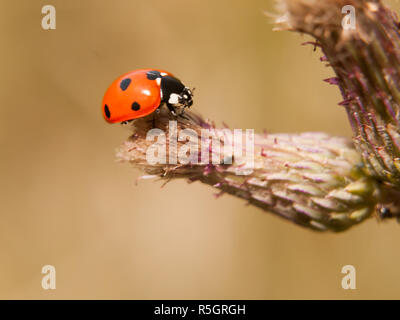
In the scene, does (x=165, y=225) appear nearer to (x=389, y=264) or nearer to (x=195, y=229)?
(x=195, y=229)

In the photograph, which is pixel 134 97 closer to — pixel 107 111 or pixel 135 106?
pixel 135 106

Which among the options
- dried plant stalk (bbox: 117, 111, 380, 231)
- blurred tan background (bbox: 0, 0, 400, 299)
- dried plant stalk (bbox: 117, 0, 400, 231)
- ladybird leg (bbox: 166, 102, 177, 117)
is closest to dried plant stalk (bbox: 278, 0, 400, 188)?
dried plant stalk (bbox: 117, 0, 400, 231)

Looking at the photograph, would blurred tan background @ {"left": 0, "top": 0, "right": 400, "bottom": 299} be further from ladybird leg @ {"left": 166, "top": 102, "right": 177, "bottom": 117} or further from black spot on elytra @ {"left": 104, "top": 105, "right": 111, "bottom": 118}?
ladybird leg @ {"left": 166, "top": 102, "right": 177, "bottom": 117}

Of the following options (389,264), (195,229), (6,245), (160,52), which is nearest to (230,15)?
(160,52)

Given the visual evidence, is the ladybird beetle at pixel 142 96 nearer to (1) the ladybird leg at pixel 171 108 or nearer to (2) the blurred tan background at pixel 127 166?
(1) the ladybird leg at pixel 171 108

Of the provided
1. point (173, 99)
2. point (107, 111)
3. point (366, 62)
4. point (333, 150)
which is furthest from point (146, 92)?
point (366, 62)

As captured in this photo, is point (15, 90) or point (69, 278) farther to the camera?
point (15, 90)

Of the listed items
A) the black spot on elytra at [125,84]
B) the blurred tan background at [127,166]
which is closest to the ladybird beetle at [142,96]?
the black spot on elytra at [125,84]
